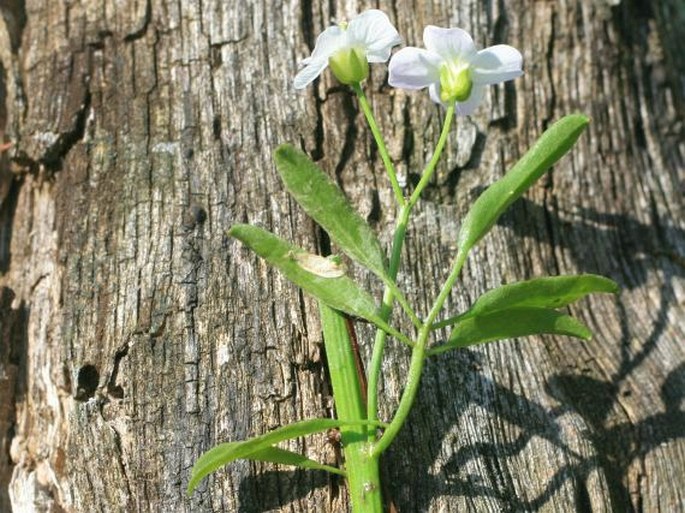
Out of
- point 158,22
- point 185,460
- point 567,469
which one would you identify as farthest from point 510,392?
point 158,22

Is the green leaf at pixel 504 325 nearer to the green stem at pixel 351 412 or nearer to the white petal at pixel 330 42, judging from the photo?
the green stem at pixel 351 412

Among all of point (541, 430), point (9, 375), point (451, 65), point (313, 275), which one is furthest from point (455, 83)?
point (9, 375)

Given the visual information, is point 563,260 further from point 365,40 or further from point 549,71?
point 365,40

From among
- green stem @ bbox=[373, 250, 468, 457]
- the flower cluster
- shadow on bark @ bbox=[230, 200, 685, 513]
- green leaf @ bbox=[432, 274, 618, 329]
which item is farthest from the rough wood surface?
the flower cluster

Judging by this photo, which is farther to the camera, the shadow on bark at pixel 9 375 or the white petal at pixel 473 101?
the shadow on bark at pixel 9 375

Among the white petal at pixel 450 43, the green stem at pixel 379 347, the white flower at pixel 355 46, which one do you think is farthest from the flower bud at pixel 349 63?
the green stem at pixel 379 347
